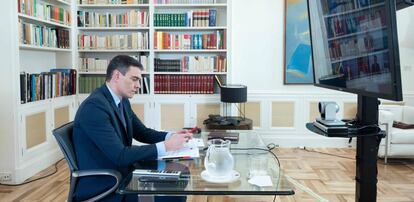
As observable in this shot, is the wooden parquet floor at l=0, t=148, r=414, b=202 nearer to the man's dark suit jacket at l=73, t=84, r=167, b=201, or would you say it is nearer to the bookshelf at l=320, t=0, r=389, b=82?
the man's dark suit jacket at l=73, t=84, r=167, b=201

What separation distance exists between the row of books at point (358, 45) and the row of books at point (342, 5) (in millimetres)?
Result: 118

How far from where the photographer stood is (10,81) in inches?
140

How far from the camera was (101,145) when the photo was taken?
1833mm

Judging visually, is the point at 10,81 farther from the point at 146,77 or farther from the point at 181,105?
the point at 181,105

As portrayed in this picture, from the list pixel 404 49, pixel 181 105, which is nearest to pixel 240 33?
pixel 181 105

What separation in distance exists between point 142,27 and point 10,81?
1950mm

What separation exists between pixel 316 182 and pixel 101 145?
2.61 metres

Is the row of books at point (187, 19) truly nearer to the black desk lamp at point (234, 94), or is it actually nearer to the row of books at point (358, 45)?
the black desk lamp at point (234, 94)

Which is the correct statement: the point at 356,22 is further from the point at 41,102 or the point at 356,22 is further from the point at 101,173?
the point at 41,102


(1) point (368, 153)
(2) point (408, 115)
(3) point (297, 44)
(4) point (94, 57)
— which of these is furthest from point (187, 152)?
(2) point (408, 115)

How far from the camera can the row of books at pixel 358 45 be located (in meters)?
1.34

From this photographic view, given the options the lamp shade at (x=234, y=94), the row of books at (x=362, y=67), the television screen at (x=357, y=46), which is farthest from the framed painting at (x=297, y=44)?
the row of books at (x=362, y=67)

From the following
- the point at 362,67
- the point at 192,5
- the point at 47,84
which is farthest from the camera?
the point at 192,5

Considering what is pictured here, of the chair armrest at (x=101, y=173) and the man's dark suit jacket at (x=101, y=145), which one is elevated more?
the man's dark suit jacket at (x=101, y=145)
